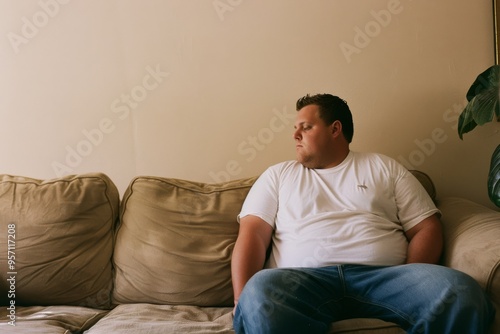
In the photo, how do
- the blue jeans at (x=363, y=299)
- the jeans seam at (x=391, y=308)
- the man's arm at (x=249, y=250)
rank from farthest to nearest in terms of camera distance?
the man's arm at (x=249, y=250), the jeans seam at (x=391, y=308), the blue jeans at (x=363, y=299)

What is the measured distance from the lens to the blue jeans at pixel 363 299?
54.6 inches

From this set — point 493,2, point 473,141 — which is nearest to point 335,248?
point 473,141

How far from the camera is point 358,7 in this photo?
2336 mm

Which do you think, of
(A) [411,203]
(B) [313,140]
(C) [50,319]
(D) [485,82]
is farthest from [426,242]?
(C) [50,319]

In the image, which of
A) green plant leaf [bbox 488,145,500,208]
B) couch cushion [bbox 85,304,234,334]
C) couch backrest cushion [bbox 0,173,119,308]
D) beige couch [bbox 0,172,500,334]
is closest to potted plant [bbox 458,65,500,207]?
green plant leaf [bbox 488,145,500,208]

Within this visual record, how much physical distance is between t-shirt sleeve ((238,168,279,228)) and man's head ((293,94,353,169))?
16cm

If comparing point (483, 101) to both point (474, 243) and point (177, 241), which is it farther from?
point (177, 241)

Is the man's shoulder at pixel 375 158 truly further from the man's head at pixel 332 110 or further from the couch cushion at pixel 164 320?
the couch cushion at pixel 164 320

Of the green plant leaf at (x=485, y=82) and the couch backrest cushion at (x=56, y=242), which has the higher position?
the green plant leaf at (x=485, y=82)

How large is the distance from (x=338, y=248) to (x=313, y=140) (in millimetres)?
458

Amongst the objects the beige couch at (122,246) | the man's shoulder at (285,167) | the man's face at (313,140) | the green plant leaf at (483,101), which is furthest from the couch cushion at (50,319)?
the green plant leaf at (483,101)

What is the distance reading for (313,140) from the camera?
6.64 ft

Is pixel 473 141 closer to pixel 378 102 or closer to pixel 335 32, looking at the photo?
pixel 378 102

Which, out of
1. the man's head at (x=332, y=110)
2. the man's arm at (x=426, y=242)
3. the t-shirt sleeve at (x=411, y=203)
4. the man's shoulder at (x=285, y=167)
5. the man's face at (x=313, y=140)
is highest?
the man's head at (x=332, y=110)
